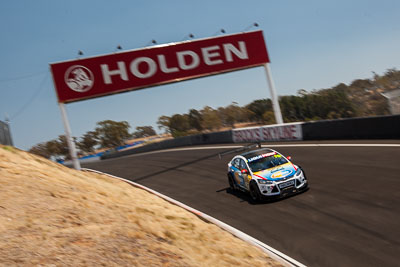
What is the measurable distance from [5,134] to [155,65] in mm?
15825

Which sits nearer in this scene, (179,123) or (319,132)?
(319,132)

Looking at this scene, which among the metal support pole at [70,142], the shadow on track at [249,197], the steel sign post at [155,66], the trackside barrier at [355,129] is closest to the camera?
the shadow on track at [249,197]

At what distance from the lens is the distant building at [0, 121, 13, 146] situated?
15.9m

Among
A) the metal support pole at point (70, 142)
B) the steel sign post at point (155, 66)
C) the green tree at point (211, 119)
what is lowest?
the green tree at point (211, 119)

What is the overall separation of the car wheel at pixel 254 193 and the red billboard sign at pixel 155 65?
1933 centimetres

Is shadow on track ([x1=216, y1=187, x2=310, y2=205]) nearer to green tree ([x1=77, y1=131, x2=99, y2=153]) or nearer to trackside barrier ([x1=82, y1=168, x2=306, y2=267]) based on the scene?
trackside barrier ([x1=82, y1=168, x2=306, y2=267])

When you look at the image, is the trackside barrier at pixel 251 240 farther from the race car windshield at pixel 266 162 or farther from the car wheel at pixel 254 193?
the race car windshield at pixel 266 162

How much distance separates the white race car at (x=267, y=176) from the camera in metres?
12.4

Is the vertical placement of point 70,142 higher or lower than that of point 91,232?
higher

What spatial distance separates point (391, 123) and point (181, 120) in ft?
266

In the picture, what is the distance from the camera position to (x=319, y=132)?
80.8 ft

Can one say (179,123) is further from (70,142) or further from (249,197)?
(249,197)

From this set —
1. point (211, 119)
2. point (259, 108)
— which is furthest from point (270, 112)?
point (211, 119)

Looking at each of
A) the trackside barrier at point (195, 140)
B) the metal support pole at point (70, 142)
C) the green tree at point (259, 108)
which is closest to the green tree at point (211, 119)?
the green tree at point (259, 108)
